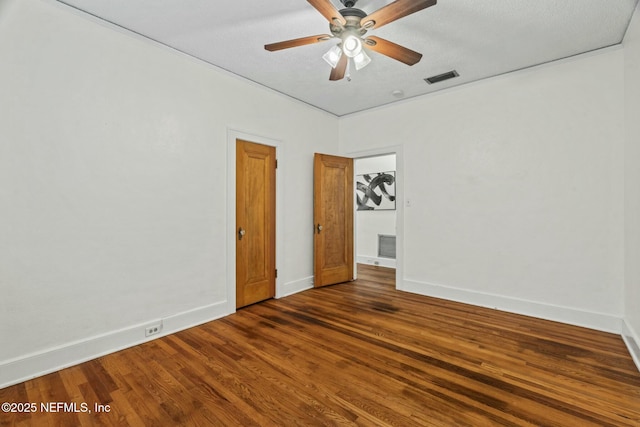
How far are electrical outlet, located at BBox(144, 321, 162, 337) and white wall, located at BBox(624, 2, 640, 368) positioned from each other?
417cm

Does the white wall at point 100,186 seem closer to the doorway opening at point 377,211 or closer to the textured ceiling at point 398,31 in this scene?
the textured ceiling at point 398,31

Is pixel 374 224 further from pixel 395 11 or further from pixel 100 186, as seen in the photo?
pixel 100 186

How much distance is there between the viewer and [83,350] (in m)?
2.38

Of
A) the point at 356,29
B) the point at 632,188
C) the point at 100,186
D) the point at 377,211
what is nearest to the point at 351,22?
the point at 356,29

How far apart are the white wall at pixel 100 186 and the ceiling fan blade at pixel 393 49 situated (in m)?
1.95

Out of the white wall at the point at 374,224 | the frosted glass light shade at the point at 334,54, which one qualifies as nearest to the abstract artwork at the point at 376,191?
the white wall at the point at 374,224

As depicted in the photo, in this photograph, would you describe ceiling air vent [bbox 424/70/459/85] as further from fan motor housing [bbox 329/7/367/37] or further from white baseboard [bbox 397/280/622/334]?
white baseboard [bbox 397/280/622/334]

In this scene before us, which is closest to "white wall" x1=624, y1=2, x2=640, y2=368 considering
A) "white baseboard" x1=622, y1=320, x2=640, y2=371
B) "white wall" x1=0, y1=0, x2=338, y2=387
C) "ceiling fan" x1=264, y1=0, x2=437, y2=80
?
"white baseboard" x1=622, y1=320, x2=640, y2=371

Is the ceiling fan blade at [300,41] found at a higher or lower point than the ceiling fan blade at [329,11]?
lower

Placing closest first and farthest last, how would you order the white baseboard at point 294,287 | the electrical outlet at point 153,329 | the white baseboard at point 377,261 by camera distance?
1. the electrical outlet at point 153,329
2. the white baseboard at point 294,287
3. the white baseboard at point 377,261

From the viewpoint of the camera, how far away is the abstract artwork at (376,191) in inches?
241

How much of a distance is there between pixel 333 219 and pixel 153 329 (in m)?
2.88

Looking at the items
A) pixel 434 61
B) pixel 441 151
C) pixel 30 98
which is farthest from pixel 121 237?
pixel 441 151

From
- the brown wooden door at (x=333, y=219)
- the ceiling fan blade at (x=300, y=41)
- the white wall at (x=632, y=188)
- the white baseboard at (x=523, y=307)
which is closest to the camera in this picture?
the ceiling fan blade at (x=300, y=41)
